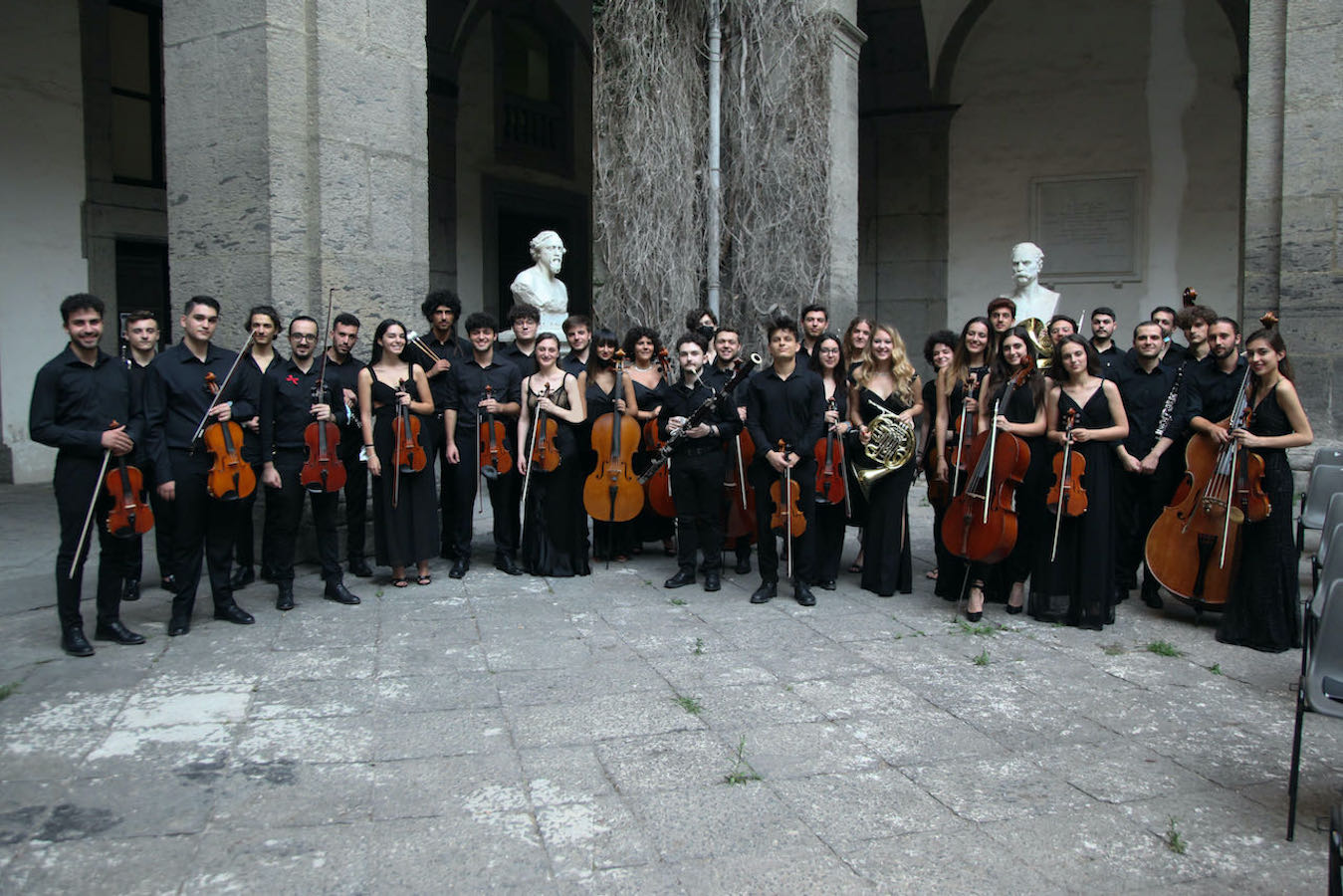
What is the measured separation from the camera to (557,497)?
6.44m

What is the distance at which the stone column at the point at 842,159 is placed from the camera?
8.72 metres

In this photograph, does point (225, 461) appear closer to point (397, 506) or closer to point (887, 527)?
point (397, 506)

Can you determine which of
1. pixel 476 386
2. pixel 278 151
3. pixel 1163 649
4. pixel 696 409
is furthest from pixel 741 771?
pixel 278 151

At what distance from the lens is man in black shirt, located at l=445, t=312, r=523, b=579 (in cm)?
641

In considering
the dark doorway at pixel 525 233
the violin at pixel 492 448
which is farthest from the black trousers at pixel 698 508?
the dark doorway at pixel 525 233

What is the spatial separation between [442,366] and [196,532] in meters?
1.73

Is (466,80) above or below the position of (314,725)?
above

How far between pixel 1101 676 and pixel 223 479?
403 centimetres

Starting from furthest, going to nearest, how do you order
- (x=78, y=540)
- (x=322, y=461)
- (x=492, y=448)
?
1. (x=492, y=448)
2. (x=322, y=461)
3. (x=78, y=540)

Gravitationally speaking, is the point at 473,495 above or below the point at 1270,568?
above

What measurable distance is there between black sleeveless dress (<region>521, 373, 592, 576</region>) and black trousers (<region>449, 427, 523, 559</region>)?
130mm

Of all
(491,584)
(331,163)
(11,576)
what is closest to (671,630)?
(491,584)

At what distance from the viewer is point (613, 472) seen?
20.7 feet

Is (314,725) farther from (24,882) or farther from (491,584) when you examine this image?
(491,584)
